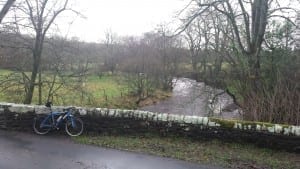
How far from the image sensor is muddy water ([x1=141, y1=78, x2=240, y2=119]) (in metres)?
18.6

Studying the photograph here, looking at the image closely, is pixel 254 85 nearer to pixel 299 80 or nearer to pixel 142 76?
pixel 299 80

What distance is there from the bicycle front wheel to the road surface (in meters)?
0.61

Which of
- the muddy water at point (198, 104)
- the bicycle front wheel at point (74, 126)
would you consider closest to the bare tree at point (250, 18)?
the muddy water at point (198, 104)

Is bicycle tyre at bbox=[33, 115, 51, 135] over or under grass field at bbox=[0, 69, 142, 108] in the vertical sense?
under

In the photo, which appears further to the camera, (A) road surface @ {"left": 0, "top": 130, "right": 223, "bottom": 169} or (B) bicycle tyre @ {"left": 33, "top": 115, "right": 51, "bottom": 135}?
(B) bicycle tyre @ {"left": 33, "top": 115, "right": 51, "bottom": 135}

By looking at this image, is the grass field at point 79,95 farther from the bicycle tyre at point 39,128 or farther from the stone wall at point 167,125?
the bicycle tyre at point 39,128

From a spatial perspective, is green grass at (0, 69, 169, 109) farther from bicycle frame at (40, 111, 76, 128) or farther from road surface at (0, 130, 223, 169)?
road surface at (0, 130, 223, 169)

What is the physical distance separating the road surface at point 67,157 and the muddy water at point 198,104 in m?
8.16

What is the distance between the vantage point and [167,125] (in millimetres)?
9594

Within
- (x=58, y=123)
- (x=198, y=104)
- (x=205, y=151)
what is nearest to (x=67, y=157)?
(x=58, y=123)

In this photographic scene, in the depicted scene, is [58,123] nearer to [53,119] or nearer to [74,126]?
[53,119]

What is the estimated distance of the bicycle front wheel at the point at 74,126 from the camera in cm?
984

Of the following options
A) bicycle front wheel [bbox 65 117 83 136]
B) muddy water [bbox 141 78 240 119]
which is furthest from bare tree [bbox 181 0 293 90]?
bicycle front wheel [bbox 65 117 83 136]

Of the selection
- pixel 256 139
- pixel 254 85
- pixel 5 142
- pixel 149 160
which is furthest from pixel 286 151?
pixel 5 142
